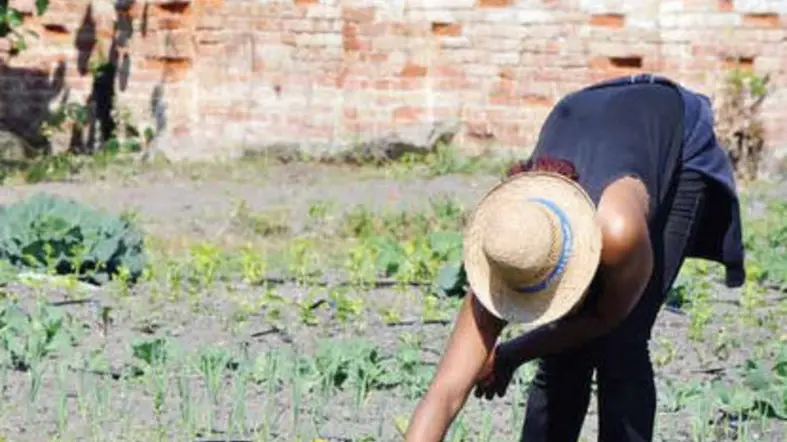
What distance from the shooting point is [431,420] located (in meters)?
4.86

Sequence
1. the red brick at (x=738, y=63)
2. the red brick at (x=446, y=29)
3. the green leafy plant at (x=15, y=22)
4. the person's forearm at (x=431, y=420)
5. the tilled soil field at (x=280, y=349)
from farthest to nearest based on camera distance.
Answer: the green leafy plant at (x=15, y=22) → the red brick at (x=446, y=29) → the red brick at (x=738, y=63) → the tilled soil field at (x=280, y=349) → the person's forearm at (x=431, y=420)

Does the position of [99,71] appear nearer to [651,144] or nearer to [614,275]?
[651,144]

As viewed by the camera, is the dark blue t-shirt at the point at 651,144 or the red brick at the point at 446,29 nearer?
the dark blue t-shirt at the point at 651,144

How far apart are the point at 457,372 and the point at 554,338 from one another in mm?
280

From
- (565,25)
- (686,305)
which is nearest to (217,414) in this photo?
(686,305)

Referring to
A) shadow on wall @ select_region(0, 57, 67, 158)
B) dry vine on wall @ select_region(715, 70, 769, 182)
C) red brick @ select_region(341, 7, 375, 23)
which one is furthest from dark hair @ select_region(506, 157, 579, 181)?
shadow on wall @ select_region(0, 57, 67, 158)

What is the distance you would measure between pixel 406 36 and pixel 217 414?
7.22 metres

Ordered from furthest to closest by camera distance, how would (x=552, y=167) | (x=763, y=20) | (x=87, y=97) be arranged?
(x=87, y=97), (x=763, y=20), (x=552, y=167)

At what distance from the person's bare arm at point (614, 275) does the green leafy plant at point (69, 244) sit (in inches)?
170

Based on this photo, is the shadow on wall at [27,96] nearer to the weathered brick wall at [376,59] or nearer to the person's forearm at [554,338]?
the weathered brick wall at [376,59]

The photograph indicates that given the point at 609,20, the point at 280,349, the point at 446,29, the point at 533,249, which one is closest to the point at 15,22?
the point at 446,29

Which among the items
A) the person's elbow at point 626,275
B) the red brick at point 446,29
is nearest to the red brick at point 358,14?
the red brick at point 446,29

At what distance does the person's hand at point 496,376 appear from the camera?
16.9ft

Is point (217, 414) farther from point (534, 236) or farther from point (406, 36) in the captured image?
point (406, 36)
